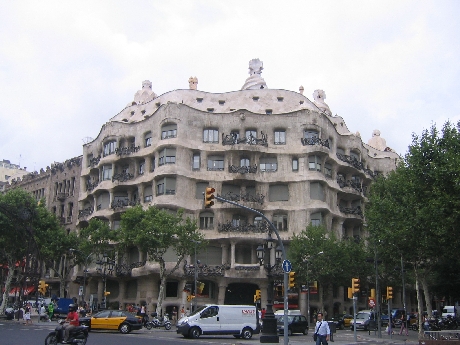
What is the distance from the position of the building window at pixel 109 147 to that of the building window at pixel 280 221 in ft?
67.1

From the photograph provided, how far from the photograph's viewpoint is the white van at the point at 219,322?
3038cm

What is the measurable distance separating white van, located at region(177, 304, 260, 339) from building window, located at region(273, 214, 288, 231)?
25106 millimetres

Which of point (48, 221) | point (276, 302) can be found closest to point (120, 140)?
point (48, 221)

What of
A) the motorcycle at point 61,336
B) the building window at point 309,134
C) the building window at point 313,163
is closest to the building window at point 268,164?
the building window at point 313,163

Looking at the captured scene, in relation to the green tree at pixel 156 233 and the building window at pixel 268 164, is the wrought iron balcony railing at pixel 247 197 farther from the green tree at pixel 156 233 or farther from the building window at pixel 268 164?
the green tree at pixel 156 233

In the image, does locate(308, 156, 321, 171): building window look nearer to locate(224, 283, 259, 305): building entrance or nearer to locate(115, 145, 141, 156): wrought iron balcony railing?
locate(224, 283, 259, 305): building entrance

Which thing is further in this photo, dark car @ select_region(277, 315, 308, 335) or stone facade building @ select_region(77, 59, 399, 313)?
stone facade building @ select_region(77, 59, 399, 313)

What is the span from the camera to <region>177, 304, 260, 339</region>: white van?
99.7 feet

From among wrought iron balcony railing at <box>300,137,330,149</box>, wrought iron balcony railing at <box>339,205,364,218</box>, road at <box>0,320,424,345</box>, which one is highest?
wrought iron balcony railing at <box>300,137,330,149</box>

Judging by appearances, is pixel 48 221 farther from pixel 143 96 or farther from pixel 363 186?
pixel 363 186

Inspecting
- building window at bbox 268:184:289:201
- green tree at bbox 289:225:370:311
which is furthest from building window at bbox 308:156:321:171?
green tree at bbox 289:225:370:311

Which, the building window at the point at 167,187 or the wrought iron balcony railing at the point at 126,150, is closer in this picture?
the building window at the point at 167,187

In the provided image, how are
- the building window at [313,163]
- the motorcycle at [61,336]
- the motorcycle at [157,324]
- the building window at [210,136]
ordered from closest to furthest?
1. the motorcycle at [61,336]
2. the motorcycle at [157,324]
3. the building window at [313,163]
4. the building window at [210,136]

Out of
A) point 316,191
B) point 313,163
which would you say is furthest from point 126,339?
point 313,163
